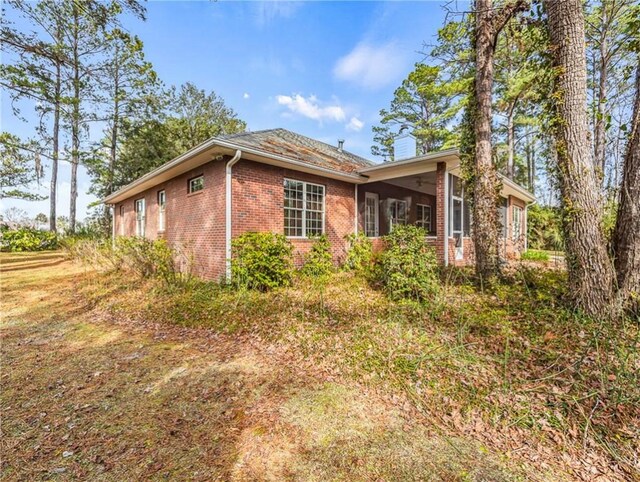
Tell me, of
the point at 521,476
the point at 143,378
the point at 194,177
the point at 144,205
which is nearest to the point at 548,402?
the point at 521,476

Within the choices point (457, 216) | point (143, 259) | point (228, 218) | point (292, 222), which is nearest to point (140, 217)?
point (143, 259)

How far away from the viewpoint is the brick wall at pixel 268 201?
7223 mm

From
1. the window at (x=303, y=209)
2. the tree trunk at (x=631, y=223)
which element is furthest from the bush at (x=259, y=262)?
the tree trunk at (x=631, y=223)

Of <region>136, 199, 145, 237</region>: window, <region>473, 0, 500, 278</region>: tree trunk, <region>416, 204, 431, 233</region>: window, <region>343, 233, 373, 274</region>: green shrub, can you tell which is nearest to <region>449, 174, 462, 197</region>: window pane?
<region>473, 0, 500, 278</region>: tree trunk

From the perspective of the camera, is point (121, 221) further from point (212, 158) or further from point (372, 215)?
point (372, 215)

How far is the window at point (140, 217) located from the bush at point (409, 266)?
1192cm

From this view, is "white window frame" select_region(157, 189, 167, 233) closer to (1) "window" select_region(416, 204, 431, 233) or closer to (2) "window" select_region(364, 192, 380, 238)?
(2) "window" select_region(364, 192, 380, 238)

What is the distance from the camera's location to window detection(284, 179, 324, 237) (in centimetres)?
845

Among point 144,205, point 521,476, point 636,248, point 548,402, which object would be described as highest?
point 144,205

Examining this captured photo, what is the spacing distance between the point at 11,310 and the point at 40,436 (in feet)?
18.2

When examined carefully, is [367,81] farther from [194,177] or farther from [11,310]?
[11,310]

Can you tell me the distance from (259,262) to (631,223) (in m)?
6.19

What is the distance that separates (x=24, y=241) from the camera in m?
16.9

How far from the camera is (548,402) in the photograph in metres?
2.69
